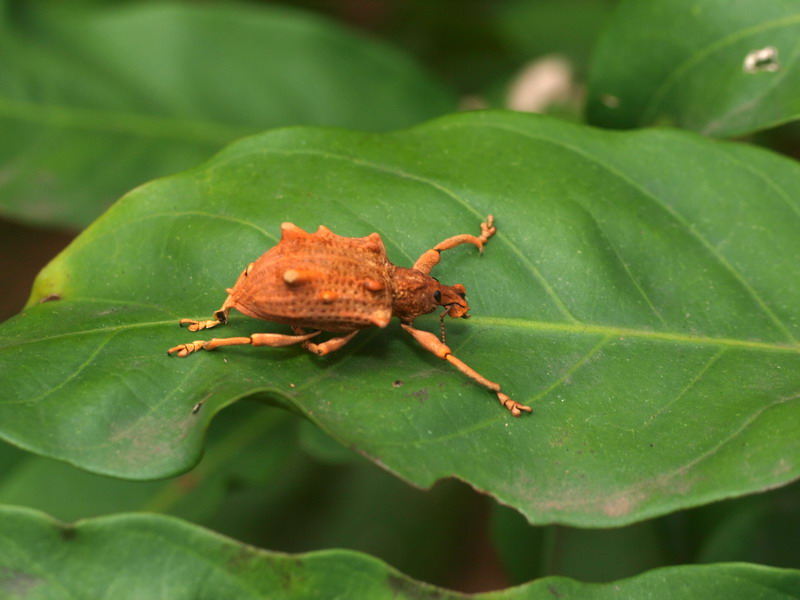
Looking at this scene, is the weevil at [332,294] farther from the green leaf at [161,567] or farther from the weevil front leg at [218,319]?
the green leaf at [161,567]

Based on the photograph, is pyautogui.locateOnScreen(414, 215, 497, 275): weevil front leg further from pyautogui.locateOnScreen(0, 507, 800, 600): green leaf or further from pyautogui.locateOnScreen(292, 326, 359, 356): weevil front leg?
pyautogui.locateOnScreen(0, 507, 800, 600): green leaf

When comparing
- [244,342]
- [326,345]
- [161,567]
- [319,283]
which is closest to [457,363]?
[326,345]

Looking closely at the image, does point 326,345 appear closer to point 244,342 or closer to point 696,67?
point 244,342

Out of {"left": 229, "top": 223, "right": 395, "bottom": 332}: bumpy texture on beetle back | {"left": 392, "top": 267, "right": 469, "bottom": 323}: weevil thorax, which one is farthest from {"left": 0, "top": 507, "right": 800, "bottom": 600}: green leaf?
{"left": 392, "top": 267, "right": 469, "bottom": 323}: weevil thorax

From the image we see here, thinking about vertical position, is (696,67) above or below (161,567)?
above

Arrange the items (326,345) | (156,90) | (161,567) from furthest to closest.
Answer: (156,90), (326,345), (161,567)

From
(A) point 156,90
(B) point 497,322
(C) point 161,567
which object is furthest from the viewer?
(A) point 156,90

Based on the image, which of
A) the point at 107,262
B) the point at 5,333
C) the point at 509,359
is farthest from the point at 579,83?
the point at 5,333
